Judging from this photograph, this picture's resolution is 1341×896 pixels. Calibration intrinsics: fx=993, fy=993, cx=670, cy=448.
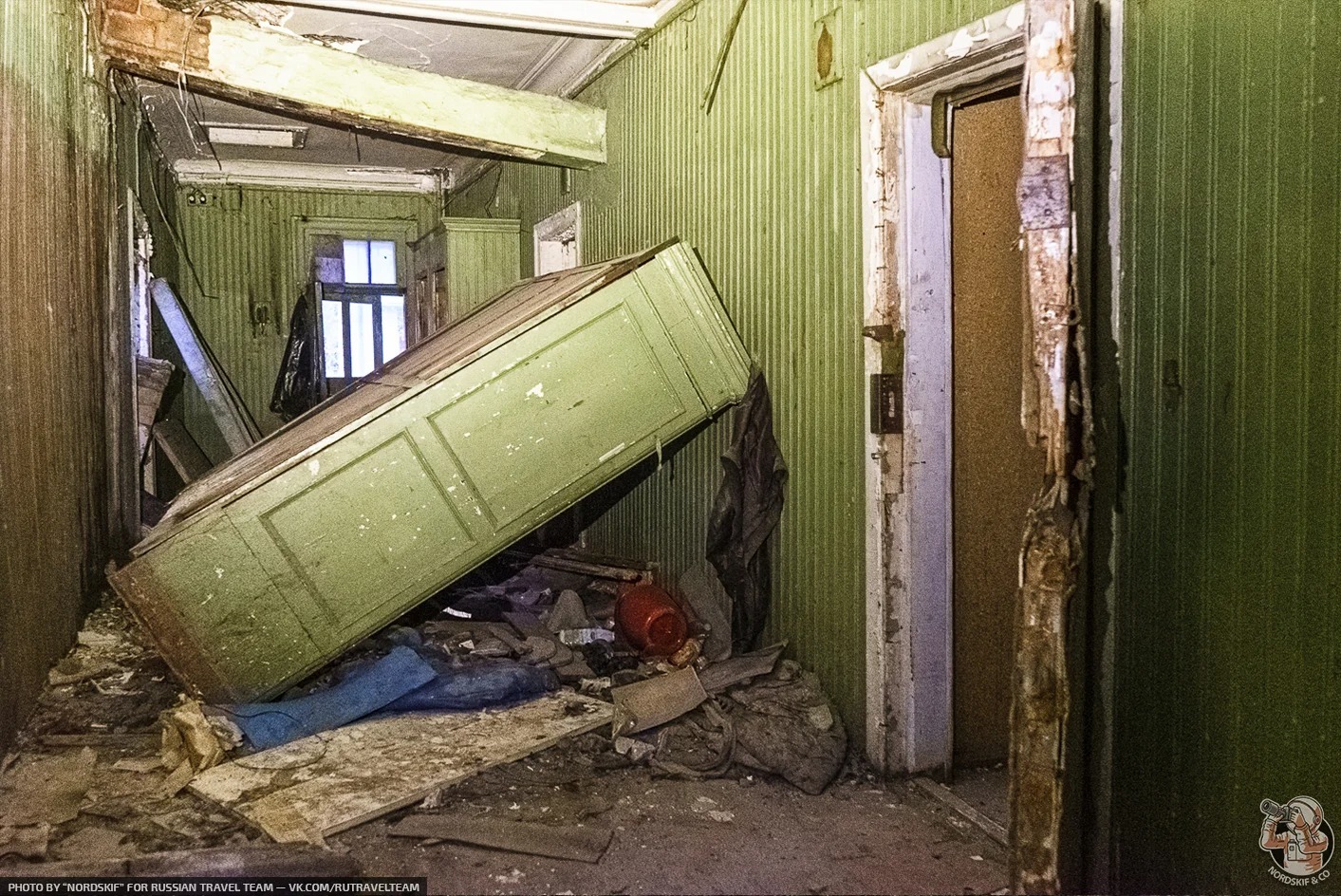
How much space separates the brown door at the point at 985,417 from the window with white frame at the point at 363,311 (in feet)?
29.0

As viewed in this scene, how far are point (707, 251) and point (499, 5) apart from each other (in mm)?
1884

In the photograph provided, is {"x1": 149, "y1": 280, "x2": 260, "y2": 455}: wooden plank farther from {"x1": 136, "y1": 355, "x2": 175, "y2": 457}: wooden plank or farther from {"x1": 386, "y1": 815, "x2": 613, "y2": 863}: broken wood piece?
{"x1": 386, "y1": 815, "x2": 613, "y2": 863}: broken wood piece

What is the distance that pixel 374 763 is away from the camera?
3.77m

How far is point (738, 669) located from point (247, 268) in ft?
30.0

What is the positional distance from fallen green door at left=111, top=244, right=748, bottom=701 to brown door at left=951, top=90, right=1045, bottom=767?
117 centimetres

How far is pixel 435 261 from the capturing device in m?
9.60

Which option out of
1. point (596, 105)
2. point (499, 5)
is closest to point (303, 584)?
point (499, 5)

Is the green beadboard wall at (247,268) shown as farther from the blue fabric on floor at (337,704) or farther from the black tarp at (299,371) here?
the blue fabric on floor at (337,704)

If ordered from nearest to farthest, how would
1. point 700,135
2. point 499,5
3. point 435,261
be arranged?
point 700,135 → point 499,5 → point 435,261

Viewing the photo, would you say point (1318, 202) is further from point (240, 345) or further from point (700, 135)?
point (240, 345)

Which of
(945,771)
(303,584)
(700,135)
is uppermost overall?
(700,135)

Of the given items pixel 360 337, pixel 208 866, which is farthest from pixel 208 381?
pixel 208 866

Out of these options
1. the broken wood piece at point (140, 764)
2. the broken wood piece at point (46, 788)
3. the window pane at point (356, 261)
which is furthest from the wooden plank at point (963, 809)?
the window pane at point (356, 261)

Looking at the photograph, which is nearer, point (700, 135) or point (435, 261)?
point (700, 135)
